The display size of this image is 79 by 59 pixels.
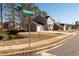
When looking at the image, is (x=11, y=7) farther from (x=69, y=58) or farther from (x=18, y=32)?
(x=69, y=58)

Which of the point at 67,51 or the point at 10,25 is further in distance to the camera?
the point at 10,25

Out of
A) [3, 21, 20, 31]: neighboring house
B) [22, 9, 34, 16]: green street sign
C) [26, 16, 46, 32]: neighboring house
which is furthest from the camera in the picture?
[26, 16, 46, 32]: neighboring house

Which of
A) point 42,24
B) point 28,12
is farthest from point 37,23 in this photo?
point 28,12

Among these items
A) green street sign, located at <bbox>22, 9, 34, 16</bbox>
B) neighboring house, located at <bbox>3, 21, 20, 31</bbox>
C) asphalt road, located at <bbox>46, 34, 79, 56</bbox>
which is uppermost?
green street sign, located at <bbox>22, 9, 34, 16</bbox>

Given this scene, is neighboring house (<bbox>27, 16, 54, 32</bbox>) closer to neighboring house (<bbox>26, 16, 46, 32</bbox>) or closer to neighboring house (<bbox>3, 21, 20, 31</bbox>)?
neighboring house (<bbox>26, 16, 46, 32</bbox>)

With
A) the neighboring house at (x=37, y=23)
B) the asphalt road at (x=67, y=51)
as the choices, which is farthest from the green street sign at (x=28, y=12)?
the asphalt road at (x=67, y=51)

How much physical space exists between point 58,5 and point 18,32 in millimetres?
1720

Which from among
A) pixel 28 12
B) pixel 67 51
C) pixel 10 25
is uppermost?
pixel 28 12

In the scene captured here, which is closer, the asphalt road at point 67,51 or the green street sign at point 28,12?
the asphalt road at point 67,51

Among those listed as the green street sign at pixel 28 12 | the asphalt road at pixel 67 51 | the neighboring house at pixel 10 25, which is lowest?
the asphalt road at pixel 67 51

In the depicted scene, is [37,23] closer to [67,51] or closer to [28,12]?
[28,12]

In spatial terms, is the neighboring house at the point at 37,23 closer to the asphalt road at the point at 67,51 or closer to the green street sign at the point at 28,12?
the green street sign at the point at 28,12

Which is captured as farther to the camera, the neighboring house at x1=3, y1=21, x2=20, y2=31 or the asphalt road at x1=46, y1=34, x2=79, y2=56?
the neighboring house at x1=3, y1=21, x2=20, y2=31

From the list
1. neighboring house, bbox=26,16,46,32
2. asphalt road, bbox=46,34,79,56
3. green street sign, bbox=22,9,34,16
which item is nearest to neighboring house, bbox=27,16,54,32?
neighboring house, bbox=26,16,46,32
